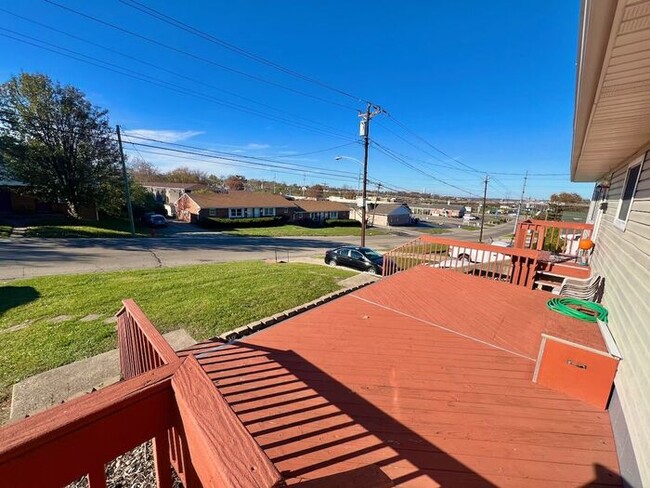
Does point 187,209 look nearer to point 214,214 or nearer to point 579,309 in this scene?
point 214,214

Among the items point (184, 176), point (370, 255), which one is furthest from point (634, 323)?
point (184, 176)

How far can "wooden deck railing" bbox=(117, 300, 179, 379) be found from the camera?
1754 millimetres

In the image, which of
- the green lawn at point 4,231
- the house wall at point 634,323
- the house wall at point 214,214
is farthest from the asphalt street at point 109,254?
the house wall at point 634,323

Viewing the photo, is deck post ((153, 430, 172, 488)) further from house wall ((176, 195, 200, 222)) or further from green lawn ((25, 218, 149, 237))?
house wall ((176, 195, 200, 222))

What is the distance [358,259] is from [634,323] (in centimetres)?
1082

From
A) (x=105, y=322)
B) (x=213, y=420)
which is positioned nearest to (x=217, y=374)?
(x=213, y=420)

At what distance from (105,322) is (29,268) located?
8316 mm

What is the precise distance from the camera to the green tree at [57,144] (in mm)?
19000

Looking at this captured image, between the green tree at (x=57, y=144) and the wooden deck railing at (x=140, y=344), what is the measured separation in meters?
24.5

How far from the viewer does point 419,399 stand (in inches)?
119

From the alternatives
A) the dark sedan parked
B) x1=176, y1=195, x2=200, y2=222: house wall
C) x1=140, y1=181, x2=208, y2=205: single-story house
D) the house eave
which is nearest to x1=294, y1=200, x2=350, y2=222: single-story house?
x1=176, y1=195, x2=200, y2=222: house wall

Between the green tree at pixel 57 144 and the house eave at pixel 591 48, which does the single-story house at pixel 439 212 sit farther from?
the house eave at pixel 591 48

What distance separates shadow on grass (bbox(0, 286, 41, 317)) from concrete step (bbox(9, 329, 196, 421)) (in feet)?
12.1

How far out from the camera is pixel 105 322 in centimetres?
569
